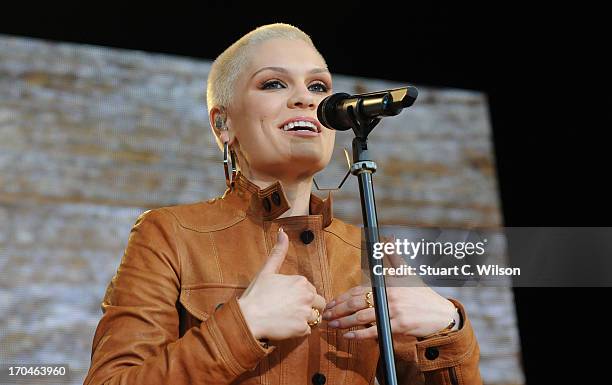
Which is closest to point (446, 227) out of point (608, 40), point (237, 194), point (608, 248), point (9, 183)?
point (608, 248)

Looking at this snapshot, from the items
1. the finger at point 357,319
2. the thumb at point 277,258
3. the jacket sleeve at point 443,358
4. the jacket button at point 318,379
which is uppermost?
the thumb at point 277,258

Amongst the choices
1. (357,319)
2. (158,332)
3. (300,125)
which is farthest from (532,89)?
(158,332)

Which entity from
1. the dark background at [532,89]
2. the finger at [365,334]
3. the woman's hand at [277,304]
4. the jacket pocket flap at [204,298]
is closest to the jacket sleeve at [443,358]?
the finger at [365,334]

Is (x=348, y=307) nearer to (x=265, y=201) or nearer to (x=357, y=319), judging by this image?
(x=357, y=319)

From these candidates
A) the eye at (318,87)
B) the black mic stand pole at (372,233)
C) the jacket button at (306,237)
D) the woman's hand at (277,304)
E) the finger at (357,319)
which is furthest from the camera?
the eye at (318,87)

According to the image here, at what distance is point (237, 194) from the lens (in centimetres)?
184

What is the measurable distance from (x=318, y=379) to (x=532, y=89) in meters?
2.06

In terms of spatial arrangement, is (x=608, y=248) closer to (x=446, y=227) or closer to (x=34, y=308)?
(x=446, y=227)

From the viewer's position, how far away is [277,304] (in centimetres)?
150

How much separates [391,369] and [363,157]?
37 centimetres

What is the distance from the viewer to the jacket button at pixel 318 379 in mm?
1631

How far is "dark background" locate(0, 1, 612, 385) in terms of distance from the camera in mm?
3162

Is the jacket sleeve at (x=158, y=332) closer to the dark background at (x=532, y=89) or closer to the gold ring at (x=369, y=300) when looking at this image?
the gold ring at (x=369, y=300)

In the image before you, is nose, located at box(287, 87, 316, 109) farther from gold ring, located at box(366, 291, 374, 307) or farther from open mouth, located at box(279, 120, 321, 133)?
gold ring, located at box(366, 291, 374, 307)
